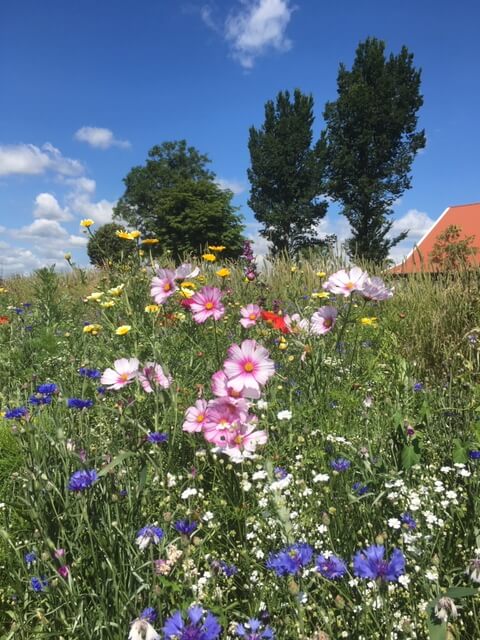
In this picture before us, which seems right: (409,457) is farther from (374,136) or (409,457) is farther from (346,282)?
(374,136)

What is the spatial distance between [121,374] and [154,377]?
15cm

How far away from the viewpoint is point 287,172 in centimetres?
3250

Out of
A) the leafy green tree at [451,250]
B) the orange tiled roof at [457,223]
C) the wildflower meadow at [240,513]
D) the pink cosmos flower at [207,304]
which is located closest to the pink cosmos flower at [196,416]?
the wildflower meadow at [240,513]

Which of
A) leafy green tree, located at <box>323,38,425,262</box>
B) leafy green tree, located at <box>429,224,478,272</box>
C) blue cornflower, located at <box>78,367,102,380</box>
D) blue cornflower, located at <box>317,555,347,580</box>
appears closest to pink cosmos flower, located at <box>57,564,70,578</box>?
blue cornflower, located at <box>317,555,347,580</box>

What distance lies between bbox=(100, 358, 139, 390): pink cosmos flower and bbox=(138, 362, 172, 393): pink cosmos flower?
4cm

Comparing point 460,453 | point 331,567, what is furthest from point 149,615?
point 460,453

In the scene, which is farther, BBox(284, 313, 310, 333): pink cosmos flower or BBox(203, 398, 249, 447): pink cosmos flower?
BBox(284, 313, 310, 333): pink cosmos flower

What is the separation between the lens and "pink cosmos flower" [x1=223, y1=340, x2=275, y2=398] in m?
1.46

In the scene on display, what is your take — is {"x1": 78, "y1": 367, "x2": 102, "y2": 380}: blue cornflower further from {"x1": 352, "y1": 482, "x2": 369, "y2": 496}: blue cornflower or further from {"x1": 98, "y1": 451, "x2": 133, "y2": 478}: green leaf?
{"x1": 352, "y1": 482, "x2": 369, "y2": 496}: blue cornflower

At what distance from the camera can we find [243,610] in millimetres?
1295

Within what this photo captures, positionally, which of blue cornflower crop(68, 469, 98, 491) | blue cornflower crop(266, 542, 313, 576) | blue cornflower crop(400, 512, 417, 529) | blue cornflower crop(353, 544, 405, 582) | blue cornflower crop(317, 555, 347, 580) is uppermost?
blue cornflower crop(68, 469, 98, 491)

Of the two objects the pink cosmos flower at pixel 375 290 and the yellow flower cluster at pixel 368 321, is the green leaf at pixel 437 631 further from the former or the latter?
the yellow flower cluster at pixel 368 321

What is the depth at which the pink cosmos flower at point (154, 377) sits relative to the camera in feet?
5.29

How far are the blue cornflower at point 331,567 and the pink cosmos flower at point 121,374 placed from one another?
874mm
